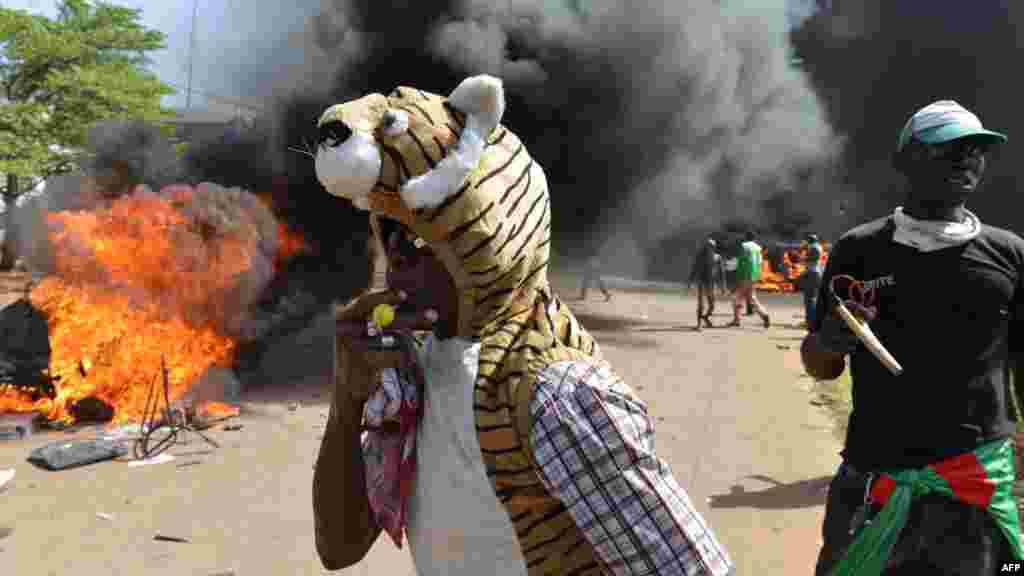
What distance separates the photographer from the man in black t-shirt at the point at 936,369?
2.41m

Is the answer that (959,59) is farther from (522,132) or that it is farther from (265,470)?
(265,470)

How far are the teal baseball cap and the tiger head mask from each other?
1568 millimetres

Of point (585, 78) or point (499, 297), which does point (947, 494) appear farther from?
point (585, 78)

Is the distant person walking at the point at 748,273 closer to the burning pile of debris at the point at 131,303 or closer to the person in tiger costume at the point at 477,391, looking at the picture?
the burning pile of debris at the point at 131,303

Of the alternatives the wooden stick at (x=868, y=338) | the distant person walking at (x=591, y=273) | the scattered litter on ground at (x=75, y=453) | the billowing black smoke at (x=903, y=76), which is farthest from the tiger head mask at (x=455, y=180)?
the billowing black smoke at (x=903, y=76)

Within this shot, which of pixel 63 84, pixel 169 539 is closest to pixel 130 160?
pixel 169 539

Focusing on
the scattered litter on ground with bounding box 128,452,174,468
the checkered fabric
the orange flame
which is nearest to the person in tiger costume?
the checkered fabric

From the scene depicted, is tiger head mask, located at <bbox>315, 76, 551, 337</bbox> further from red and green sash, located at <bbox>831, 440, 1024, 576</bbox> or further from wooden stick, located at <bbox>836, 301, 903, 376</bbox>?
red and green sash, located at <bbox>831, 440, 1024, 576</bbox>

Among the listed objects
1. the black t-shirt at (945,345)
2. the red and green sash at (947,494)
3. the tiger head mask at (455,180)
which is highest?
the tiger head mask at (455,180)

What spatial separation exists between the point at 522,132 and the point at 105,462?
7.80m

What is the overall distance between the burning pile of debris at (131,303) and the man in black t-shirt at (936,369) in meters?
6.95

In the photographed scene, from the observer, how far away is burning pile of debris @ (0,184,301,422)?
790 centimetres

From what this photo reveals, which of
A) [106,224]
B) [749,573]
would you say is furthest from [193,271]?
[749,573]

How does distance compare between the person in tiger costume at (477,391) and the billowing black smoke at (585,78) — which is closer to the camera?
the person in tiger costume at (477,391)
